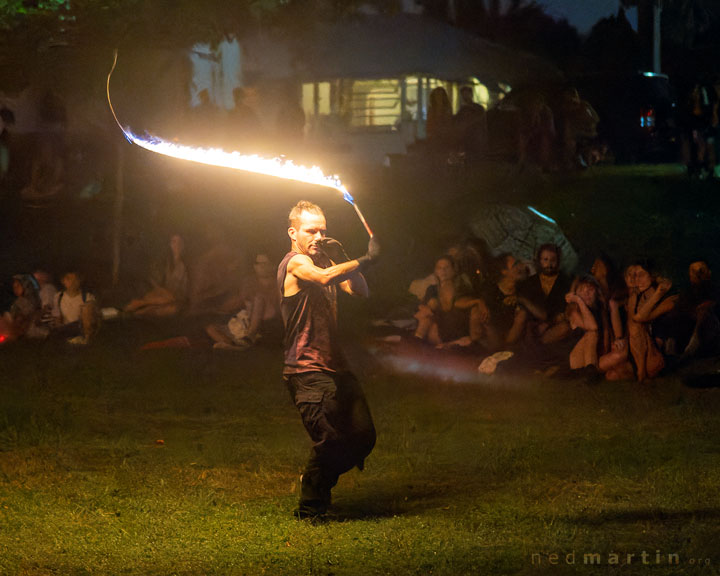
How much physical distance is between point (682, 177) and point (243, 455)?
10676 mm

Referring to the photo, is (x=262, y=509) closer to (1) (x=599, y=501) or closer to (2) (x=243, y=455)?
(2) (x=243, y=455)

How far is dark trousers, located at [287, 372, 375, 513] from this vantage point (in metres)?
6.58

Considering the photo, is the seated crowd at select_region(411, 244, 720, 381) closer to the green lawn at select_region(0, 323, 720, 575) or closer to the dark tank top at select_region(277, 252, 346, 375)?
the green lawn at select_region(0, 323, 720, 575)

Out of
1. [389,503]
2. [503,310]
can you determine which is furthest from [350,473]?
[503,310]

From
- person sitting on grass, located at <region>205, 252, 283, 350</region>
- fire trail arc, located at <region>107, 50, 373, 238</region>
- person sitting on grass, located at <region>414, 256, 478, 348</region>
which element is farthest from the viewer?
person sitting on grass, located at <region>205, 252, 283, 350</region>

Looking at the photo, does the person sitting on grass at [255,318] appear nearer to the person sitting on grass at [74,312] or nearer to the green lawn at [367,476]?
the green lawn at [367,476]

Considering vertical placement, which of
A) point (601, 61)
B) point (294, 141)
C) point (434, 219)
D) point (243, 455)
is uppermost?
point (601, 61)

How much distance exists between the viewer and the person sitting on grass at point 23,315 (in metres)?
13.9

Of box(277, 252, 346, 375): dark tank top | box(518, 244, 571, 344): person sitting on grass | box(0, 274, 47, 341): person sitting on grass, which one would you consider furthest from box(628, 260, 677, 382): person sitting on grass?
box(0, 274, 47, 341): person sitting on grass

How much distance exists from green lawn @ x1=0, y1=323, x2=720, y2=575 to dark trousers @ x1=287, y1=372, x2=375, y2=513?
0.27 meters

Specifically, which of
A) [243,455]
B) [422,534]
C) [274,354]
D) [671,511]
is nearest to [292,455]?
[243,455]

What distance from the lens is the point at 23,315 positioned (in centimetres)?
1398

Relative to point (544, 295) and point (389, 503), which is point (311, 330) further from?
point (544, 295)

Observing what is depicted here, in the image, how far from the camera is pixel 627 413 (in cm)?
963
